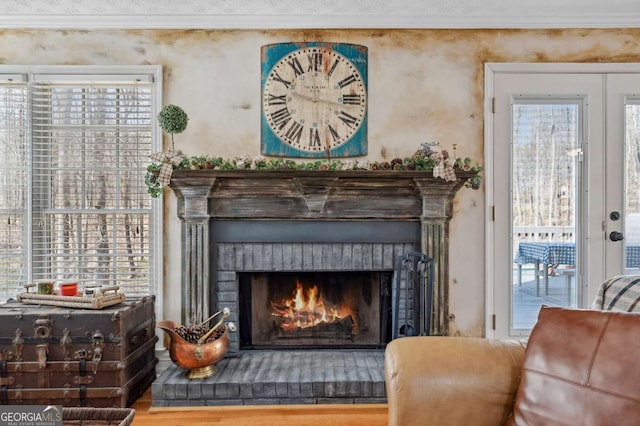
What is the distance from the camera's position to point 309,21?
275cm

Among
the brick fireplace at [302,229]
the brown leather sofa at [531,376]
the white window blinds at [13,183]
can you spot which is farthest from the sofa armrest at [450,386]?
the white window blinds at [13,183]

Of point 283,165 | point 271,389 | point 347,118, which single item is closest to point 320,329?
point 271,389

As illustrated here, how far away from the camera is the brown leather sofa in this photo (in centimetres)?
109

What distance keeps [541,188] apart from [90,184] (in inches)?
124

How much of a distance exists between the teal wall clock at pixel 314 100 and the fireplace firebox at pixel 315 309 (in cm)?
88

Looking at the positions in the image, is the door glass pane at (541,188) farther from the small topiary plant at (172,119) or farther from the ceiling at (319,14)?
the small topiary plant at (172,119)

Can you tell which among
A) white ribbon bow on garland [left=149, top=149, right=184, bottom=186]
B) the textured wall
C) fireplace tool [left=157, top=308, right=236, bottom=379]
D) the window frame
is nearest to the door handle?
the textured wall

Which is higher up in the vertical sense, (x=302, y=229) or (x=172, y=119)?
(x=172, y=119)

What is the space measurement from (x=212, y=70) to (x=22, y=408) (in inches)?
88.3

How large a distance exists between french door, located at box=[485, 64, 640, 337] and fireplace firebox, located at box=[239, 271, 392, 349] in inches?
31.2

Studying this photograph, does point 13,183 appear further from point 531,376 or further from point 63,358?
point 531,376

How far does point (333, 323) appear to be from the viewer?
9.48 feet

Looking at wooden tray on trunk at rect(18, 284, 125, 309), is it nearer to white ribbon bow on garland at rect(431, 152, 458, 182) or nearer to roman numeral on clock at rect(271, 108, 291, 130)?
roman numeral on clock at rect(271, 108, 291, 130)

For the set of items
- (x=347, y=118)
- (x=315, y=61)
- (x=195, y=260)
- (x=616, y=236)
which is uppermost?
(x=315, y=61)
